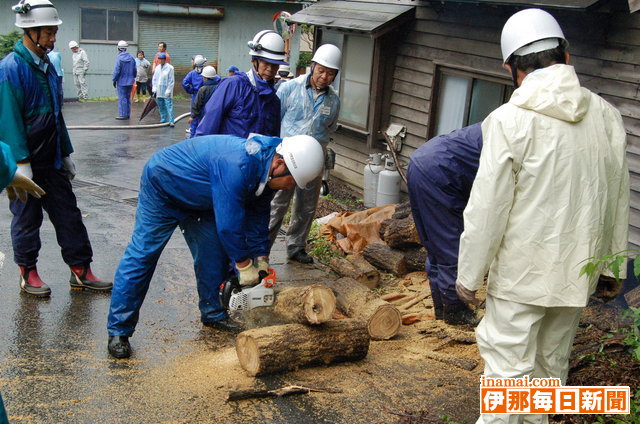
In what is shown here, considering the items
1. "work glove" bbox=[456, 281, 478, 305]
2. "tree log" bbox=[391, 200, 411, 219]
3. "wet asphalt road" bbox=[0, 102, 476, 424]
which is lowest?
"wet asphalt road" bbox=[0, 102, 476, 424]

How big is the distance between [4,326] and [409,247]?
4.14 metres

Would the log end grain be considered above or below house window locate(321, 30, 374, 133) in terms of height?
below

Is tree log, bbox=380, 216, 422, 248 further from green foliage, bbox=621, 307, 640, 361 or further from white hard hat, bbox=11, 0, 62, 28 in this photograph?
white hard hat, bbox=11, 0, 62, 28

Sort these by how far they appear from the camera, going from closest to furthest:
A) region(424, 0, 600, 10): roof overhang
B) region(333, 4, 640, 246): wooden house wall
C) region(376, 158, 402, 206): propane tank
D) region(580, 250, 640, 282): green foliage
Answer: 1. region(580, 250, 640, 282): green foliage
2. region(424, 0, 600, 10): roof overhang
3. region(333, 4, 640, 246): wooden house wall
4. region(376, 158, 402, 206): propane tank

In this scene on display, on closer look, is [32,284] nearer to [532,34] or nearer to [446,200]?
[446,200]

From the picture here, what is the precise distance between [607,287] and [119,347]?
11.1 feet

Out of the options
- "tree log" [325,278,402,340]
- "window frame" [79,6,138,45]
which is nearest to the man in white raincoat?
"tree log" [325,278,402,340]

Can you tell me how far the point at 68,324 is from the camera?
18.3ft

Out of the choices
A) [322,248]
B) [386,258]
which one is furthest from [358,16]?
[386,258]

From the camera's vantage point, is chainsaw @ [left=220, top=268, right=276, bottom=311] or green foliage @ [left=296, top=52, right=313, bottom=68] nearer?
chainsaw @ [left=220, top=268, right=276, bottom=311]

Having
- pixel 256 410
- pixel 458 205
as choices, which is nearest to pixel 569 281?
pixel 256 410

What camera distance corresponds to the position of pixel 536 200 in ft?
11.1

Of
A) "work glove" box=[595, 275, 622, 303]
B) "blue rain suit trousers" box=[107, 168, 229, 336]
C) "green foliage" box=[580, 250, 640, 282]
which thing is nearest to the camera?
"green foliage" box=[580, 250, 640, 282]

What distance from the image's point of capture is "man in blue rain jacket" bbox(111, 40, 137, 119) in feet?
61.9
